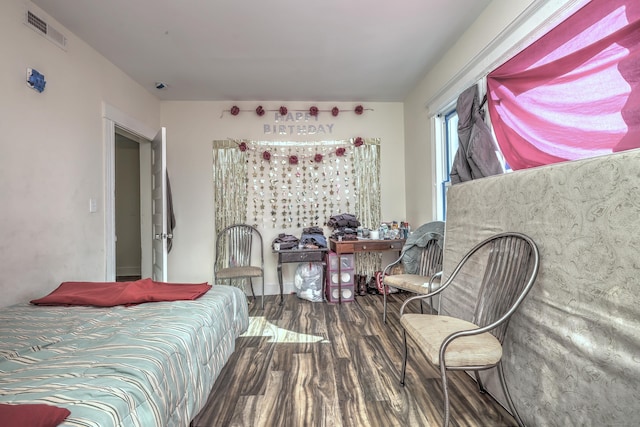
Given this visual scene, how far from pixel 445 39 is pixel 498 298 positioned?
2412 mm

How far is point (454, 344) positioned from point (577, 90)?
4.78 feet

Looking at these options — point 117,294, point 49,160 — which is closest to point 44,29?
point 49,160

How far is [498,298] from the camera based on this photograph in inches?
60.6

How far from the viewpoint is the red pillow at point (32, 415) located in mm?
750

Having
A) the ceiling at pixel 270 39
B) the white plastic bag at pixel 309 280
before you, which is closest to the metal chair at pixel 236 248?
the white plastic bag at pixel 309 280

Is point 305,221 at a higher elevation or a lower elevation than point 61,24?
lower

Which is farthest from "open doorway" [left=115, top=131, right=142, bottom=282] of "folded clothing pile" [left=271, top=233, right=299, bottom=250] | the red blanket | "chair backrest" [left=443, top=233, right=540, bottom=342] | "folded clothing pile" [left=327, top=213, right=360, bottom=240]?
"chair backrest" [left=443, top=233, right=540, bottom=342]

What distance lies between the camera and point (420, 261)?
3.12m

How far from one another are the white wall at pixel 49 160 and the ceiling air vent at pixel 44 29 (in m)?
0.04

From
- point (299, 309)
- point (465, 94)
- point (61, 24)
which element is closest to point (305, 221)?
point (299, 309)

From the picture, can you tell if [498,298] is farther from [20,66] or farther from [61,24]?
[61,24]

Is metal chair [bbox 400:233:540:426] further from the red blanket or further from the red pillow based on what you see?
the red blanket

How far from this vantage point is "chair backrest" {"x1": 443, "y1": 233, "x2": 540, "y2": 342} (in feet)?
4.58

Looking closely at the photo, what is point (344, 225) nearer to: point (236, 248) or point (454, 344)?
point (236, 248)
